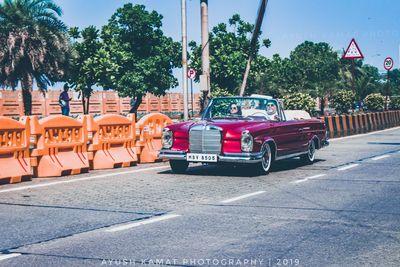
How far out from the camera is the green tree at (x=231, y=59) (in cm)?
5969

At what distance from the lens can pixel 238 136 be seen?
11.4 metres

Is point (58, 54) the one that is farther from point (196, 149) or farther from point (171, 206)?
point (171, 206)

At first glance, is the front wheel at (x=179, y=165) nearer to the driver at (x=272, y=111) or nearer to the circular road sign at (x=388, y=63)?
the driver at (x=272, y=111)

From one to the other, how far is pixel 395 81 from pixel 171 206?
185179mm

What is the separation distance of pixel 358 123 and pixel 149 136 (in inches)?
606

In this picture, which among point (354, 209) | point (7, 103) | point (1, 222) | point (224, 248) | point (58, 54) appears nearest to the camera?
point (224, 248)

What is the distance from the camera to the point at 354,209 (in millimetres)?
7777

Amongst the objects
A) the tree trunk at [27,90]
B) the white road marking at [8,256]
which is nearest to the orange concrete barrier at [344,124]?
the tree trunk at [27,90]

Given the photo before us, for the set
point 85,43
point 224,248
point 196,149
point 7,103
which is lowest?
point 224,248

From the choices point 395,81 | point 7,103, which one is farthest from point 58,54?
point 395,81

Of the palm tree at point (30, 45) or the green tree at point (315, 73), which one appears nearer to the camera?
the palm tree at point (30, 45)

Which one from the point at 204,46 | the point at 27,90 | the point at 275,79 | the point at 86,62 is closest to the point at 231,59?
the point at 275,79

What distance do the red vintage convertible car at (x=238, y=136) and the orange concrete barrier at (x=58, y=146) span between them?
1.83 metres

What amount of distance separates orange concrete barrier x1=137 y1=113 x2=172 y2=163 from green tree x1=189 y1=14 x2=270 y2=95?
1668 inches
